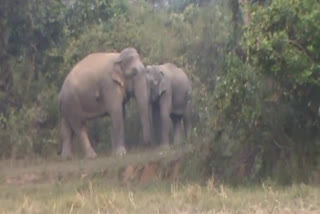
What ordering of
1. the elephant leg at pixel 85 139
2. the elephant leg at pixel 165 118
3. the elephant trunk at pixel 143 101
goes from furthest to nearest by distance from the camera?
the elephant leg at pixel 165 118
the elephant trunk at pixel 143 101
the elephant leg at pixel 85 139

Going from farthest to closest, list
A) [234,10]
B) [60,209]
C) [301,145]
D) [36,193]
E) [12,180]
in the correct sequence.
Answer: [12,180], [234,10], [36,193], [301,145], [60,209]

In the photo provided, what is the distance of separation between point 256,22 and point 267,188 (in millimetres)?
2495

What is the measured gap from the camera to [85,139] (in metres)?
21.6

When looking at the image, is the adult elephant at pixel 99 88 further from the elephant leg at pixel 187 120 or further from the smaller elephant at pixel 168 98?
the elephant leg at pixel 187 120

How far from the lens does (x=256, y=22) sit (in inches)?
543

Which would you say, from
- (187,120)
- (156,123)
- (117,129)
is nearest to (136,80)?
(117,129)

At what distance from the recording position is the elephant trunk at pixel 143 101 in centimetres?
2184

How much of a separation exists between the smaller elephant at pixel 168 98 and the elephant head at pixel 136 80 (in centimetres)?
96

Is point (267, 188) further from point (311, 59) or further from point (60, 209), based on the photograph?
point (60, 209)

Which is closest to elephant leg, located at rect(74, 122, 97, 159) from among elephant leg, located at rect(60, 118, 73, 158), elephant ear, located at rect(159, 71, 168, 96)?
elephant leg, located at rect(60, 118, 73, 158)

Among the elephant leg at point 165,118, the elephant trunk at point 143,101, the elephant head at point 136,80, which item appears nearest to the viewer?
the elephant head at point 136,80

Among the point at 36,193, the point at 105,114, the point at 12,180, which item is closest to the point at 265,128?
the point at 36,193

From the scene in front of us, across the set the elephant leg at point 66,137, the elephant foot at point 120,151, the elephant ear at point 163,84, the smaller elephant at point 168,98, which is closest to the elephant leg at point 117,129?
the elephant foot at point 120,151

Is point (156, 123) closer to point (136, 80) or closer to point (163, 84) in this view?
point (163, 84)
